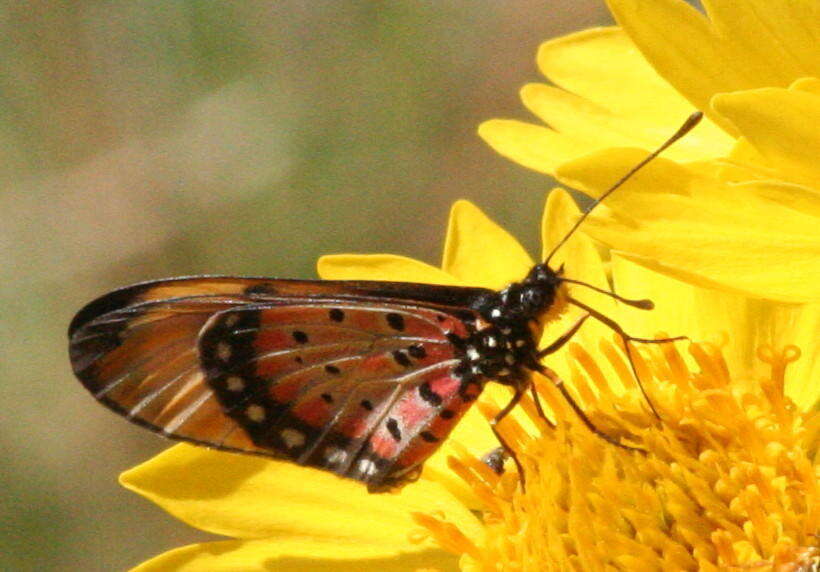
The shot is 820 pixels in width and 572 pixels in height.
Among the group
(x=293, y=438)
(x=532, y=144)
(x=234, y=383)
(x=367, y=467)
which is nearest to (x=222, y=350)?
(x=234, y=383)

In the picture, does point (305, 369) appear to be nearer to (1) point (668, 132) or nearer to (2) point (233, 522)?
(2) point (233, 522)

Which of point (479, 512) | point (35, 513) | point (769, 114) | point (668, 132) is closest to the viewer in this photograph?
point (769, 114)

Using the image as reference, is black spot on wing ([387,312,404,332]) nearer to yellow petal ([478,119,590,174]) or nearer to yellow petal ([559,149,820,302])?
yellow petal ([478,119,590,174])

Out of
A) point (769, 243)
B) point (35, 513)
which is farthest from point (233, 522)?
point (35, 513)

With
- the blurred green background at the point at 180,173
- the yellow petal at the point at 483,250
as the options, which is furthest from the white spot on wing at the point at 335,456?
the blurred green background at the point at 180,173

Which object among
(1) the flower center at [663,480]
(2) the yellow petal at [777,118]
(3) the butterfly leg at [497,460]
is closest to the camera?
(2) the yellow petal at [777,118]

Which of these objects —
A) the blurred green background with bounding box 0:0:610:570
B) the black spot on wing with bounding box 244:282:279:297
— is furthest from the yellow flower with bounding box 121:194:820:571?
the blurred green background with bounding box 0:0:610:570

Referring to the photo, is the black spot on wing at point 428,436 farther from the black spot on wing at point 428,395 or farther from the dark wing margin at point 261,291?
the dark wing margin at point 261,291

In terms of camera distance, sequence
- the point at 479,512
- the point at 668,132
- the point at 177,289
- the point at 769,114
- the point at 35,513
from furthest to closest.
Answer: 1. the point at 35,513
2. the point at 479,512
3. the point at 177,289
4. the point at 668,132
5. the point at 769,114
